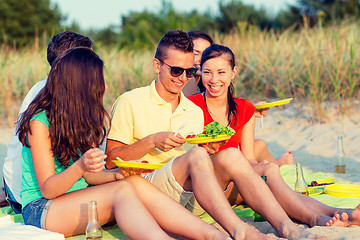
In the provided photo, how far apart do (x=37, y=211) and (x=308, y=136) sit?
582 cm

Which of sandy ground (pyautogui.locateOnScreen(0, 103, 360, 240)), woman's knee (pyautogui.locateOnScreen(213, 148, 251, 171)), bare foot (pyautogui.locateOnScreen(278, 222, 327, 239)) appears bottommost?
sandy ground (pyautogui.locateOnScreen(0, 103, 360, 240))

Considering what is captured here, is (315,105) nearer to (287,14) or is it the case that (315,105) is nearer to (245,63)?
(245,63)

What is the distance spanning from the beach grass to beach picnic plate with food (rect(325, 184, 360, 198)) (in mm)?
3617

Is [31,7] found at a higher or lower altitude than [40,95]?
higher

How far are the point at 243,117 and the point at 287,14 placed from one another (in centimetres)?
2115

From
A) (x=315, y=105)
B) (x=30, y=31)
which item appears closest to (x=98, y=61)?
(x=315, y=105)

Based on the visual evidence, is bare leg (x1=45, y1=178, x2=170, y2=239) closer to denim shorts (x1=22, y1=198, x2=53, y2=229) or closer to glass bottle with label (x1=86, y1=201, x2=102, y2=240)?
denim shorts (x1=22, y1=198, x2=53, y2=229)

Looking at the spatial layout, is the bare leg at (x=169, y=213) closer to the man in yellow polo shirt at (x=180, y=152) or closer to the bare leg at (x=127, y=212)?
the bare leg at (x=127, y=212)

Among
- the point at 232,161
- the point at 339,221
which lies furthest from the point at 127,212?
the point at 339,221

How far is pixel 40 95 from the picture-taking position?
132 inches

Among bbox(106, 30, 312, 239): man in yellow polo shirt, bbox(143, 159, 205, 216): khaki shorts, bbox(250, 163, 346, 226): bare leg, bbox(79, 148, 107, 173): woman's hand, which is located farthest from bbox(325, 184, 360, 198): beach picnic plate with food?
bbox(79, 148, 107, 173): woman's hand

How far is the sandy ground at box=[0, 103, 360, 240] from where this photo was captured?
704 centimetres

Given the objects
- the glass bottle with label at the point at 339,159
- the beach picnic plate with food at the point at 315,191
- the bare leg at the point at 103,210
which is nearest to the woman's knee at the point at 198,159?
the bare leg at the point at 103,210

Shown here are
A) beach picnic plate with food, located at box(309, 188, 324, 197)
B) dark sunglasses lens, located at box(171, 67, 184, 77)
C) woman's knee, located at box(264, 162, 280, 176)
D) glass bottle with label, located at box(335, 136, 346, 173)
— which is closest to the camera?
woman's knee, located at box(264, 162, 280, 176)
